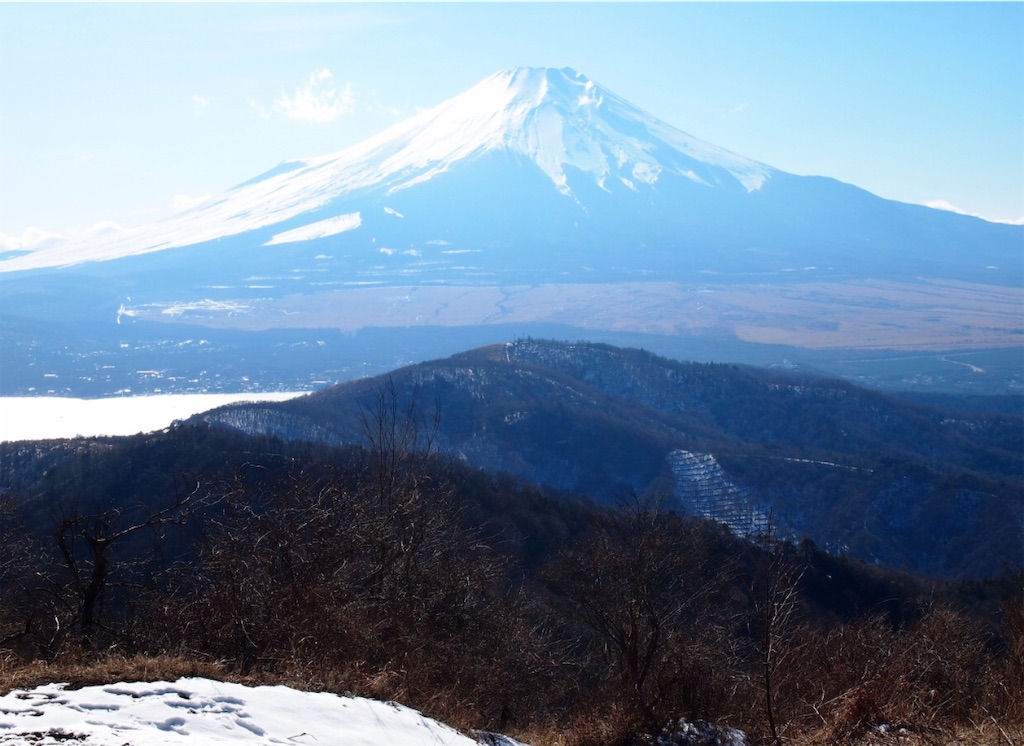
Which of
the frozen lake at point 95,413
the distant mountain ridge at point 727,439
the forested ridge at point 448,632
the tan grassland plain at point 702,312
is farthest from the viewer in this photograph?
the tan grassland plain at point 702,312

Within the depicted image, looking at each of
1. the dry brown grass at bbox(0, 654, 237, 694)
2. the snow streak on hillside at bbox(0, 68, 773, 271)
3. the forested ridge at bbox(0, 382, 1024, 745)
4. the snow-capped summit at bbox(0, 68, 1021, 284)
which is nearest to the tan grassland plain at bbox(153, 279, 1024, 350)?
the snow-capped summit at bbox(0, 68, 1021, 284)

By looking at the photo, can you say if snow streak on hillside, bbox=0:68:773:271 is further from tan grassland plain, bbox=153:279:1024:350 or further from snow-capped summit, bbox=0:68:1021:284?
tan grassland plain, bbox=153:279:1024:350

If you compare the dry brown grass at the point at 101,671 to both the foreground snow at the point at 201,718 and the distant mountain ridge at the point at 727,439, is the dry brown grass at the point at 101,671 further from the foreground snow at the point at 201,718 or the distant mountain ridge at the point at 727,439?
the distant mountain ridge at the point at 727,439

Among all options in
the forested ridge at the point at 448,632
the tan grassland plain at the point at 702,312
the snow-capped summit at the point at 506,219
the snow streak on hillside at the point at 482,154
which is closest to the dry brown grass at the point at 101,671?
the forested ridge at the point at 448,632

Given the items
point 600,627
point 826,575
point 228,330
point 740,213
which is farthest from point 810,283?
point 600,627

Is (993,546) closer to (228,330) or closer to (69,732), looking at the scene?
(69,732)

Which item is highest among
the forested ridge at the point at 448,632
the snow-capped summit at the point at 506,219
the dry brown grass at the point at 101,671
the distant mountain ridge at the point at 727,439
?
the snow-capped summit at the point at 506,219
